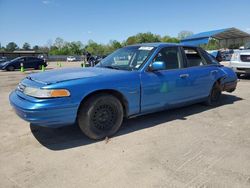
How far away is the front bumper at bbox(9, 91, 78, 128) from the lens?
140 inches

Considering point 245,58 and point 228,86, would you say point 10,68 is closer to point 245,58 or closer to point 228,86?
point 245,58

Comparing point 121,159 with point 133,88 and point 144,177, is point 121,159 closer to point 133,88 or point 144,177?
point 144,177

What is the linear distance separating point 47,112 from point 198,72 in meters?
3.44

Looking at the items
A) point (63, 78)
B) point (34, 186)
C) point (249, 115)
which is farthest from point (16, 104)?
point (249, 115)

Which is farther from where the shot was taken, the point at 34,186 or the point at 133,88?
the point at 133,88

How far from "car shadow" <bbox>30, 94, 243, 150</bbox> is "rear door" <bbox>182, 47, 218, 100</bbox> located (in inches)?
19.9

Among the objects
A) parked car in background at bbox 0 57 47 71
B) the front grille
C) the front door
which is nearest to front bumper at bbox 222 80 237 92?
the front door

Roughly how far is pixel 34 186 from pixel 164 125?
9.03ft

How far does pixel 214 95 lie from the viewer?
6402mm

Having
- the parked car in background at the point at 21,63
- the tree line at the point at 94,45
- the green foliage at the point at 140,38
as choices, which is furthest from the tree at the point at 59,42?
the parked car in background at the point at 21,63

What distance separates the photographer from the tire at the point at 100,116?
13.0 feet

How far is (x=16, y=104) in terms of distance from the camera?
3.86 m

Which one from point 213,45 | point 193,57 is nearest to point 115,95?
point 193,57

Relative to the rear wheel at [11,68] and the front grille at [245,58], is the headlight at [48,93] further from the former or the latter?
the rear wheel at [11,68]
